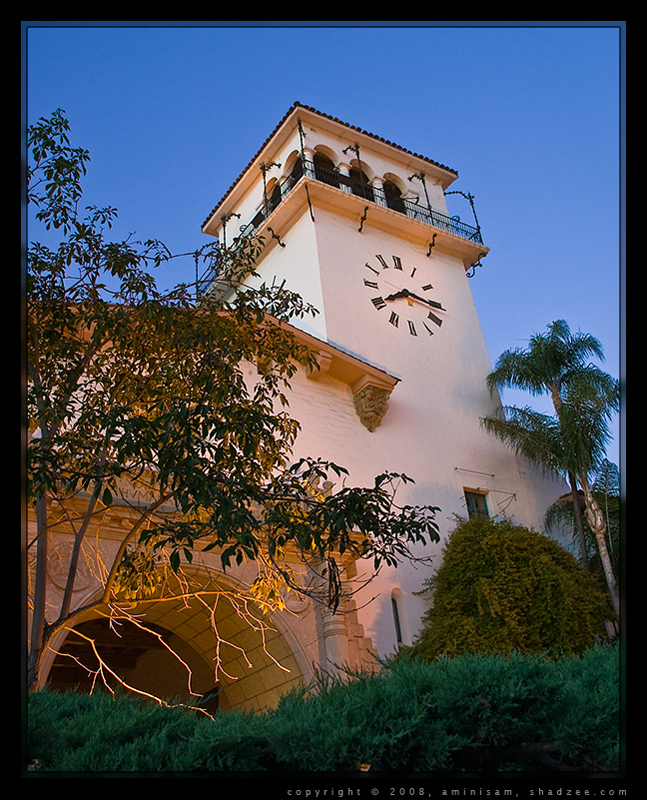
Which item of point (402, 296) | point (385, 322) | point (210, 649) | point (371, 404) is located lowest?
point (210, 649)

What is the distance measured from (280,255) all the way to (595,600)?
13.8m

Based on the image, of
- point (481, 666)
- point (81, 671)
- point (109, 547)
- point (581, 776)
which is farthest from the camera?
point (81, 671)

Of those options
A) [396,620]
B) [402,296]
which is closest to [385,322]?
[402,296]

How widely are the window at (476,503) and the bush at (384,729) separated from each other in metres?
12.1

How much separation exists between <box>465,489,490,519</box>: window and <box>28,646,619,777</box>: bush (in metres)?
12.1

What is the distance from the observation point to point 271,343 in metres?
9.74

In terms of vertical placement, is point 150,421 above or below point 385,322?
below

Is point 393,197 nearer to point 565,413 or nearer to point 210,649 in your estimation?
point 565,413

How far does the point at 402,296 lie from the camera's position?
847 inches

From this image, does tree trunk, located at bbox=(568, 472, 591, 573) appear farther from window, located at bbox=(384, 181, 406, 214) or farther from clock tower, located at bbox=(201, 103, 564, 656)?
window, located at bbox=(384, 181, 406, 214)

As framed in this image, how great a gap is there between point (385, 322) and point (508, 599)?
9355mm

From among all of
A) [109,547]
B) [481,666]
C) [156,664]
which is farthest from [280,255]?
[481,666]
